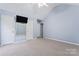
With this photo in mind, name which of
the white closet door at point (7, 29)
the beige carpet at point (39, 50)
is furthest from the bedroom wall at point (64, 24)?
the white closet door at point (7, 29)

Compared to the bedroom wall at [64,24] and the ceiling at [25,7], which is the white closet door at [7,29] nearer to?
the ceiling at [25,7]

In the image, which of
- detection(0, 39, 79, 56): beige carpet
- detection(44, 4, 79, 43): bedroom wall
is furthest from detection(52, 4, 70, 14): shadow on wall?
detection(0, 39, 79, 56): beige carpet

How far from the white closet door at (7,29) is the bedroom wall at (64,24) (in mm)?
1560

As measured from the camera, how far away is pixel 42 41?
4250 millimetres

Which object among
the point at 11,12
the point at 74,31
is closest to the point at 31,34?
the point at 11,12

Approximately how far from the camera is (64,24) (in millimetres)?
4156

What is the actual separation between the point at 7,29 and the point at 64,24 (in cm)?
262

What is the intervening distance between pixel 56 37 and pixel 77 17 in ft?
4.55

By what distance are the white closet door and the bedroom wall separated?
1.56 metres

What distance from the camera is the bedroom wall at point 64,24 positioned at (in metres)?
3.71

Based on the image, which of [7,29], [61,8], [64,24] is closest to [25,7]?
[7,29]

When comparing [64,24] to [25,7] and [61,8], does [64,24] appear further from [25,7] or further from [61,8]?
[25,7]

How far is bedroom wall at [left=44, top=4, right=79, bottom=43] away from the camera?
3713mm

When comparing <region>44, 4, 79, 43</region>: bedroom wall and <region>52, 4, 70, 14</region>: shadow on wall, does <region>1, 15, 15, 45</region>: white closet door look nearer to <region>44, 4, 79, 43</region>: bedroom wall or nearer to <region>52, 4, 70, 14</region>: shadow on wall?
<region>44, 4, 79, 43</region>: bedroom wall
